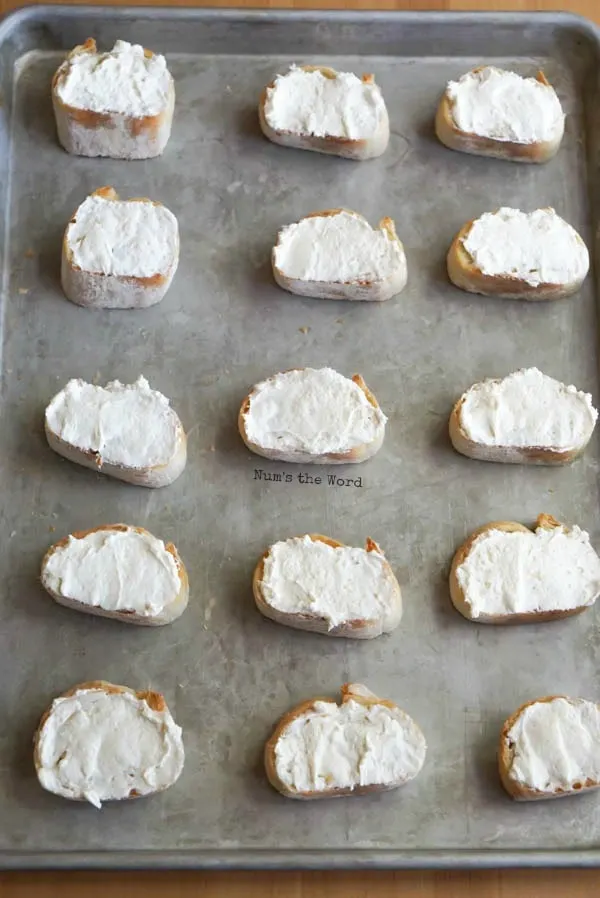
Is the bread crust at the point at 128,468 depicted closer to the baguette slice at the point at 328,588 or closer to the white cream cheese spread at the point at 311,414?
the white cream cheese spread at the point at 311,414

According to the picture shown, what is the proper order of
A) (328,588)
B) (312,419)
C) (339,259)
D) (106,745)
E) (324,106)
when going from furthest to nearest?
1. (324,106)
2. (339,259)
3. (312,419)
4. (328,588)
5. (106,745)

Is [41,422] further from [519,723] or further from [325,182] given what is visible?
[519,723]

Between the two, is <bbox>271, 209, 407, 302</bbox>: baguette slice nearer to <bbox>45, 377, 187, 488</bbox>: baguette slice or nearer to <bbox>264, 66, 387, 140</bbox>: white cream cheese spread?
<bbox>264, 66, 387, 140</bbox>: white cream cheese spread

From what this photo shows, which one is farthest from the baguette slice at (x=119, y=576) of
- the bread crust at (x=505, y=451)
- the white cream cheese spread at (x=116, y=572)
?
the bread crust at (x=505, y=451)

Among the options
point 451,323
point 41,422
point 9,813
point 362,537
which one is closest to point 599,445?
point 451,323

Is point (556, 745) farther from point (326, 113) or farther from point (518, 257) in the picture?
point (326, 113)

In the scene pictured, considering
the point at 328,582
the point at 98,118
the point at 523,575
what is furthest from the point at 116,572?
the point at 98,118

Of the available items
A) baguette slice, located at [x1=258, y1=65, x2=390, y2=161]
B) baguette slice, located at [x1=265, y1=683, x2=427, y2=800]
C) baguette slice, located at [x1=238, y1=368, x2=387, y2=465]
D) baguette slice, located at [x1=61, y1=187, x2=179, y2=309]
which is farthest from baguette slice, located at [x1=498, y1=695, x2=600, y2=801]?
baguette slice, located at [x1=258, y1=65, x2=390, y2=161]
